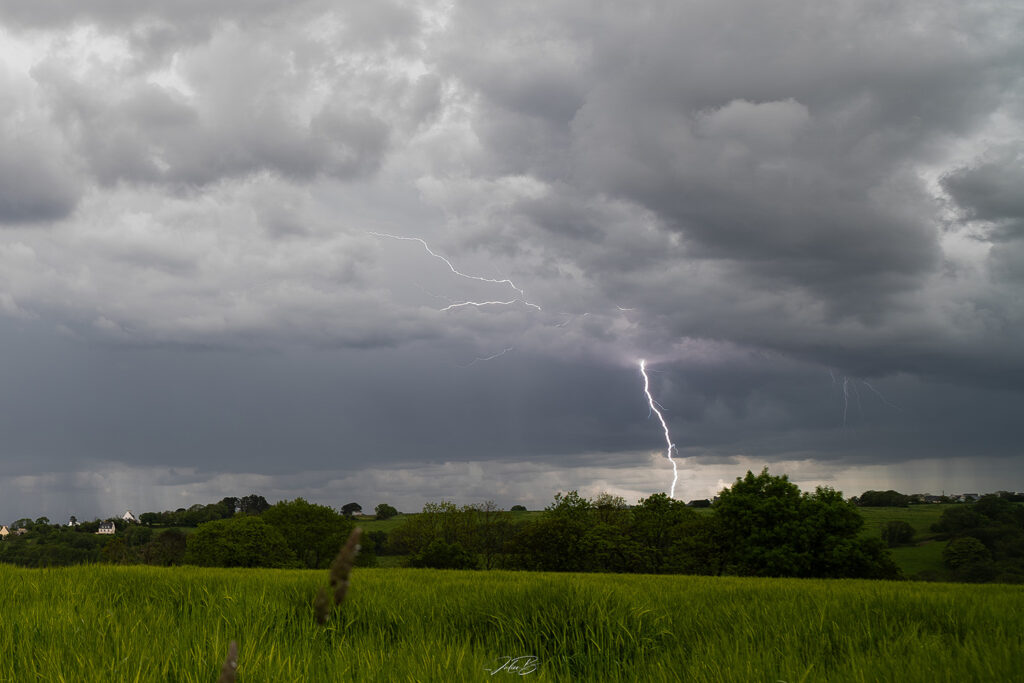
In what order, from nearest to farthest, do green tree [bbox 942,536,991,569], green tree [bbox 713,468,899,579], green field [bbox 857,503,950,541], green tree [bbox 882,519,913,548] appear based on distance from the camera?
green tree [bbox 713,468,899,579]
green tree [bbox 942,536,991,569]
green tree [bbox 882,519,913,548]
green field [bbox 857,503,950,541]

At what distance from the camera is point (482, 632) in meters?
9.60

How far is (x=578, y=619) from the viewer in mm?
9297

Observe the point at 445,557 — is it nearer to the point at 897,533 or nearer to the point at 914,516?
the point at 897,533

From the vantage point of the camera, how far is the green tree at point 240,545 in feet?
251

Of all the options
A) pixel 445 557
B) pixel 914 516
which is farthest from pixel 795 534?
pixel 914 516

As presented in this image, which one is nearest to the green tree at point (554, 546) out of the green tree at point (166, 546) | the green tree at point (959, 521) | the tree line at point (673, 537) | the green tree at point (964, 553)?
the tree line at point (673, 537)

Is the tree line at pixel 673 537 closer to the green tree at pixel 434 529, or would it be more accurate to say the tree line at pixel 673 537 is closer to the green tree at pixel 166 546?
the green tree at pixel 434 529

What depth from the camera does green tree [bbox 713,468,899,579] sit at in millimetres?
57906

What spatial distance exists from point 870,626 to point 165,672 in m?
7.87

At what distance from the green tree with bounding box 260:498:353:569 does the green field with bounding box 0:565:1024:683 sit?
7909 centimetres

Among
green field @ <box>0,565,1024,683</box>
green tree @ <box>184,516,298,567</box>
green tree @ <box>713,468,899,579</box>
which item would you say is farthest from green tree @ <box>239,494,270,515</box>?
green field @ <box>0,565,1024,683</box>

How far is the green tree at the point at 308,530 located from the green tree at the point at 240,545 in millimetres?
5565

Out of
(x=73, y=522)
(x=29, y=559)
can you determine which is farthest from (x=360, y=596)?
(x=73, y=522)

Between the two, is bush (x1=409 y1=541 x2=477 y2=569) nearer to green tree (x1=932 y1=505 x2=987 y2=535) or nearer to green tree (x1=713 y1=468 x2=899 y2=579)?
green tree (x1=713 y1=468 x2=899 y2=579)
